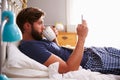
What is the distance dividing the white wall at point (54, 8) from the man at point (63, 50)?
2.51 metres

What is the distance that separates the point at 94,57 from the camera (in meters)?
1.77

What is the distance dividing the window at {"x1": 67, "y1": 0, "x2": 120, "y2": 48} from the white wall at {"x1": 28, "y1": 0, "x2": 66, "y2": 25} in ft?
1.27

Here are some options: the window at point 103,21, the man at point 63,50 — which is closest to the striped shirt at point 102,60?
the man at point 63,50

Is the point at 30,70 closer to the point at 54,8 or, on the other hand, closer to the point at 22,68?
the point at 22,68

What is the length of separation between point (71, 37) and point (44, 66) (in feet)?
8.15

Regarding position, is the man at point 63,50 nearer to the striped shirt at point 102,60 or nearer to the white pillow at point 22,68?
the striped shirt at point 102,60

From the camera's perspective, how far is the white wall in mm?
4316

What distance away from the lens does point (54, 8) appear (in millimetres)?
4328

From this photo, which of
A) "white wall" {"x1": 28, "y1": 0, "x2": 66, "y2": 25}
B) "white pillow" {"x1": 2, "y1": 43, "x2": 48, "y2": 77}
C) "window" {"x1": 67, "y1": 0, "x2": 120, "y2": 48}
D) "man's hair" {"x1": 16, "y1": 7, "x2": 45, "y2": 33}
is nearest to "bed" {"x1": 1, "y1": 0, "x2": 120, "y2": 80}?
"white pillow" {"x1": 2, "y1": 43, "x2": 48, "y2": 77}

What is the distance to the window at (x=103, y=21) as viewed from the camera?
165 inches

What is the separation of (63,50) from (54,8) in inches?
103

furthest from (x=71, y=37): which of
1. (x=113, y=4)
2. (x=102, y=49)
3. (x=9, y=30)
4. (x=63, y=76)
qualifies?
(x=9, y=30)

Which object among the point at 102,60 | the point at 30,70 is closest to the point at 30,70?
the point at 30,70

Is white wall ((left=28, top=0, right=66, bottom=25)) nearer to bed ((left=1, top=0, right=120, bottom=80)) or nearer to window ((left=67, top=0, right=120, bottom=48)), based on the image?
window ((left=67, top=0, right=120, bottom=48))
